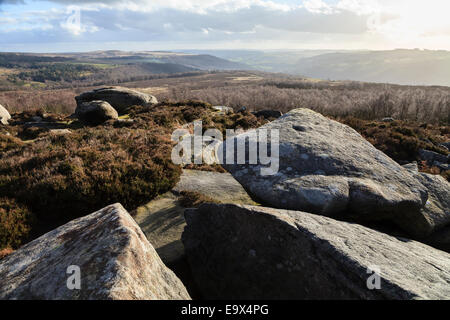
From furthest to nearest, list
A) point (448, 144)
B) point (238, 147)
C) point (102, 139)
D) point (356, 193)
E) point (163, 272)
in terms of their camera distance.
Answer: point (448, 144) < point (102, 139) < point (238, 147) < point (356, 193) < point (163, 272)

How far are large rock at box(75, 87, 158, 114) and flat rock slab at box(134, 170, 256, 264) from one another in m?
19.3

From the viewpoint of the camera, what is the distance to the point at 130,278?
8.89ft

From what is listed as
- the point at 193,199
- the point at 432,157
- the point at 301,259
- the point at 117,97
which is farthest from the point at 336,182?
the point at 117,97

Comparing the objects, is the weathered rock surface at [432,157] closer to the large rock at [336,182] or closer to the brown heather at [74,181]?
the large rock at [336,182]

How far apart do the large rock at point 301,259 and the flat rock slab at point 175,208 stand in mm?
745

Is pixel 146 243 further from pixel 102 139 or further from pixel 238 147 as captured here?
pixel 102 139

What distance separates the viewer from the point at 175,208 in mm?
6191

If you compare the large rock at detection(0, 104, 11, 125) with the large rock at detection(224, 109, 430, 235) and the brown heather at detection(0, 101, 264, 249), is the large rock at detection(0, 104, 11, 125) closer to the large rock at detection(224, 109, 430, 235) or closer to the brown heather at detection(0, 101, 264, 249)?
the brown heather at detection(0, 101, 264, 249)

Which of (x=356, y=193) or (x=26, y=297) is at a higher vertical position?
(x=356, y=193)

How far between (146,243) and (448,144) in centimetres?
1769

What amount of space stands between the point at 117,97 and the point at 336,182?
25.0 m

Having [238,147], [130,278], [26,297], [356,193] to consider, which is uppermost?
[238,147]

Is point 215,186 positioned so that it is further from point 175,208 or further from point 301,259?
point 301,259

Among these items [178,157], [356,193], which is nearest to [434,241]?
[356,193]
